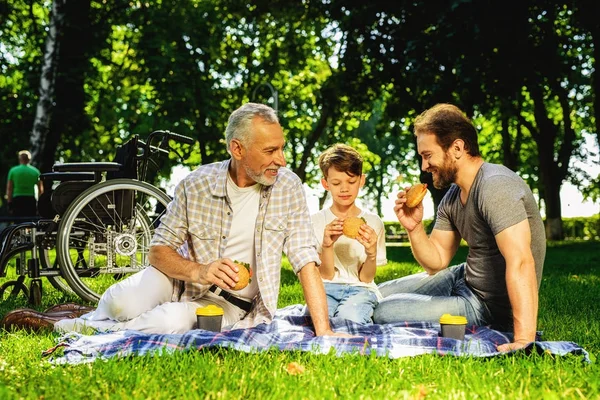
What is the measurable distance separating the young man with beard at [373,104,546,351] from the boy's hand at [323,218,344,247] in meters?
0.40

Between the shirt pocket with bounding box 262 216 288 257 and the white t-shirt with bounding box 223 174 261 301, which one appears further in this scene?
the white t-shirt with bounding box 223 174 261 301

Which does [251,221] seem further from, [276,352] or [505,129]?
[505,129]

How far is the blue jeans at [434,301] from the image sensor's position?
5051mm

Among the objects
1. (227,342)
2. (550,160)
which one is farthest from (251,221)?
(550,160)

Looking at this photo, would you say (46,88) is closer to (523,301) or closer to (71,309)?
(71,309)

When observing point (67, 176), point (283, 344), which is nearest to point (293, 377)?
point (283, 344)

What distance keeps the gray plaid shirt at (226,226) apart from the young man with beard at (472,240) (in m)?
0.73

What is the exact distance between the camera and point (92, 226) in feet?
23.6

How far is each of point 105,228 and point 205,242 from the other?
7.55 ft

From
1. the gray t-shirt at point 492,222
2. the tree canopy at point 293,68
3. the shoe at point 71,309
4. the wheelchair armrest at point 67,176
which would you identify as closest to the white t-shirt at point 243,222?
the gray t-shirt at point 492,222

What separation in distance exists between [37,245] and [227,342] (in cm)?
361

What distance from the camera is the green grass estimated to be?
3297 millimetres

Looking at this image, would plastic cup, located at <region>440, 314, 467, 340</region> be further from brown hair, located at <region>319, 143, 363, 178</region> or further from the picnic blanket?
brown hair, located at <region>319, 143, 363, 178</region>

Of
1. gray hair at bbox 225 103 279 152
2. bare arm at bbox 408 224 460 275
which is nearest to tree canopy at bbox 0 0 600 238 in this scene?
bare arm at bbox 408 224 460 275
